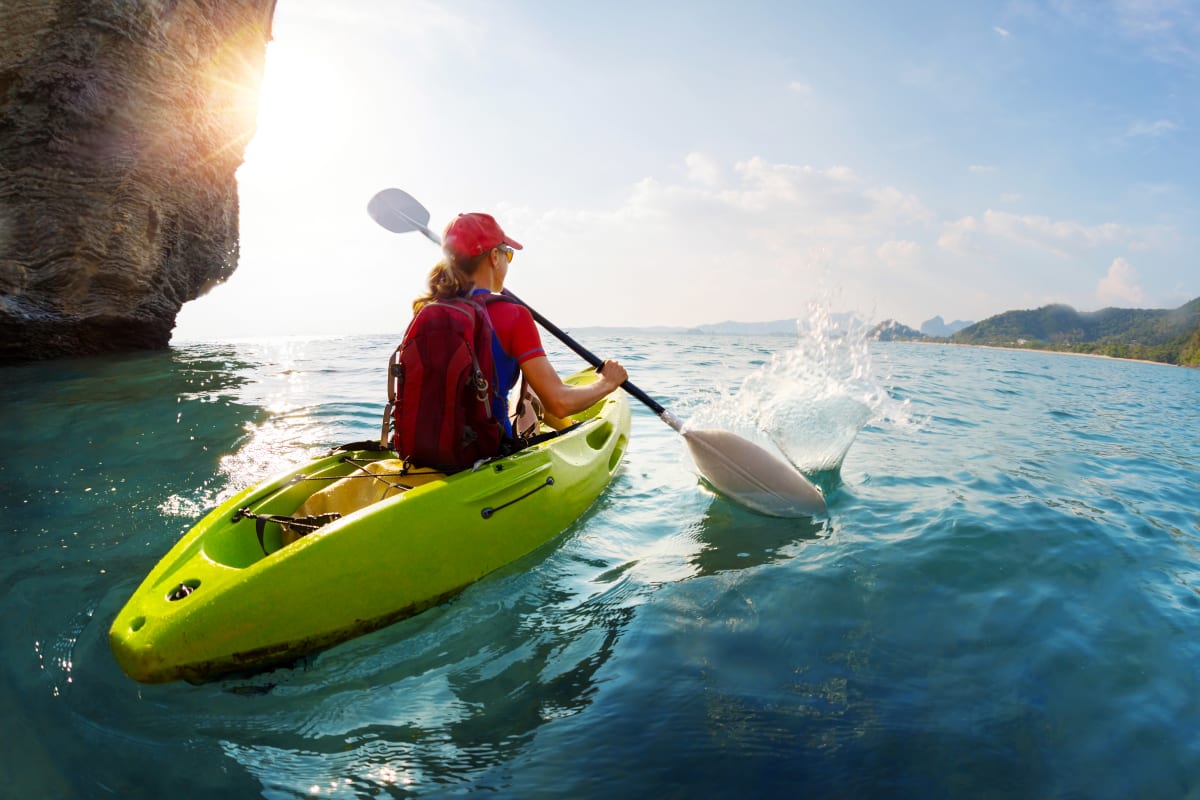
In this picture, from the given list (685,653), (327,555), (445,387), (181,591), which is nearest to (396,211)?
(445,387)

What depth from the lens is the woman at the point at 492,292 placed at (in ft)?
11.8

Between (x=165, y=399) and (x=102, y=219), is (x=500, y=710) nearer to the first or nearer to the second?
(x=165, y=399)

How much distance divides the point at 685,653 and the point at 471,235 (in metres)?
2.53

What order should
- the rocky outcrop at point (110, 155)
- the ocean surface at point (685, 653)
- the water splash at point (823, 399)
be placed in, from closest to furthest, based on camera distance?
the ocean surface at point (685, 653), the water splash at point (823, 399), the rocky outcrop at point (110, 155)

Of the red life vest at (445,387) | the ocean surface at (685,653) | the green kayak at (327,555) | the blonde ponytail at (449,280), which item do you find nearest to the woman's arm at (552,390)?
the red life vest at (445,387)

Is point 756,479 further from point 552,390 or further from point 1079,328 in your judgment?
point 1079,328

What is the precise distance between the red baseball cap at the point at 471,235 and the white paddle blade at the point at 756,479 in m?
2.62

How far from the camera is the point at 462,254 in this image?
360 centimetres

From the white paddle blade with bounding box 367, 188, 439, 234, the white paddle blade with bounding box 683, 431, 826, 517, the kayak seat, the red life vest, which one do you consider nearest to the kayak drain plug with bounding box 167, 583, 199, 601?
the kayak seat

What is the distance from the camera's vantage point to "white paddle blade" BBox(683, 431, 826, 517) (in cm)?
499

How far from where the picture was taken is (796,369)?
7160 millimetres

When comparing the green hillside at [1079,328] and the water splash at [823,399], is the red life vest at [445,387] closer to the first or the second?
the water splash at [823,399]

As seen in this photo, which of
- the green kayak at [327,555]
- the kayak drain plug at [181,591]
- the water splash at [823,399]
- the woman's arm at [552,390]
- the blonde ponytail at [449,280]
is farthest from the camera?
the water splash at [823,399]

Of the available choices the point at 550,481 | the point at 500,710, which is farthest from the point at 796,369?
the point at 500,710
